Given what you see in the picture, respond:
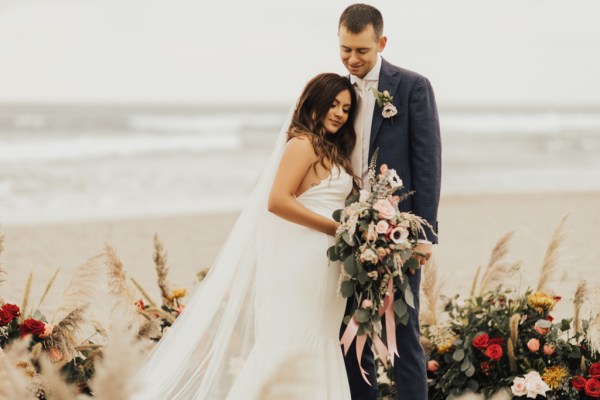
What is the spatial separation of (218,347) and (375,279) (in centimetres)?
106

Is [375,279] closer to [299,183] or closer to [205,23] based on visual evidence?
[299,183]

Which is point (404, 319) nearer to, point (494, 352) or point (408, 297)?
point (408, 297)

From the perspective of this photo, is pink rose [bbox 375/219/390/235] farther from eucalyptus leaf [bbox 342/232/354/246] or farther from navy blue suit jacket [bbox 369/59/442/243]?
navy blue suit jacket [bbox 369/59/442/243]

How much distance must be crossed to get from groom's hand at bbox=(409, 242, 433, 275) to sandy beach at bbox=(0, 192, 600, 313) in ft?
13.5

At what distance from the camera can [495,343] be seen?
4930 millimetres

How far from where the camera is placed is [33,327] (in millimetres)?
4383

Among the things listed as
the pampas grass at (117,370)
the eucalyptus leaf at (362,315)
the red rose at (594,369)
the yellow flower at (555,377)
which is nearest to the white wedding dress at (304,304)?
the eucalyptus leaf at (362,315)

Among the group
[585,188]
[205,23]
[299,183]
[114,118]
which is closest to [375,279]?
[299,183]

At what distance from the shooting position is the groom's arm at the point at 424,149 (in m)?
4.32

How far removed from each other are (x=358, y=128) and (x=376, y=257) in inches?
34.1

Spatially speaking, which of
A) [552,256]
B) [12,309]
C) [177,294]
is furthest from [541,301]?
[12,309]

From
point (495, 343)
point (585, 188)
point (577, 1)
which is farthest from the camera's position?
point (577, 1)

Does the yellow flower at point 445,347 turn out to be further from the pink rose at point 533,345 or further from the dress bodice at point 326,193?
the dress bodice at point 326,193

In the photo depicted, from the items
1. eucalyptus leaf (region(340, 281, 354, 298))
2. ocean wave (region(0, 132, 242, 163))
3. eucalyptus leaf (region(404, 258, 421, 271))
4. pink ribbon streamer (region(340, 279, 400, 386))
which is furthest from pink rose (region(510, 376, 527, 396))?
ocean wave (region(0, 132, 242, 163))
